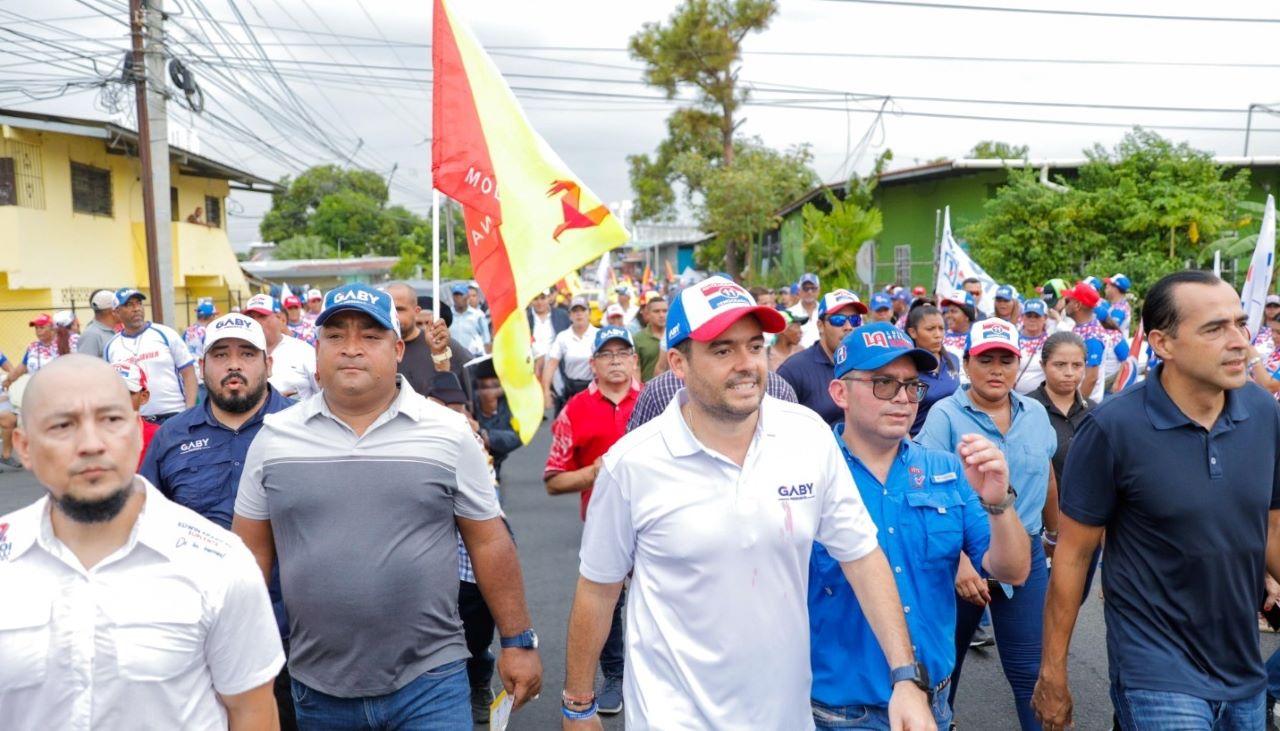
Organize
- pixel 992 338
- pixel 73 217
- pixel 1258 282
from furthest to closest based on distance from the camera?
pixel 73 217 → pixel 1258 282 → pixel 992 338

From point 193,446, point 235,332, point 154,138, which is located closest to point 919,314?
point 235,332

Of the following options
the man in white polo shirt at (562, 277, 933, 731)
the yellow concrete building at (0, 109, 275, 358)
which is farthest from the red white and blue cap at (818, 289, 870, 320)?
the yellow concrete building at (0, 109, 275, 358)

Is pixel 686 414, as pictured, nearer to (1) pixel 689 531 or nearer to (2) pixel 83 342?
(1) pixel 689 531

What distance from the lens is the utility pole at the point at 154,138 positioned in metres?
16.2

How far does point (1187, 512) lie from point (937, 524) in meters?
0.73

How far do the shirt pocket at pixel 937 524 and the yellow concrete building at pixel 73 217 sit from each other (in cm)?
2054

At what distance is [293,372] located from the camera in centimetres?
719

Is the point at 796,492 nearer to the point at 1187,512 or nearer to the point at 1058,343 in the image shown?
the point at 1187,512

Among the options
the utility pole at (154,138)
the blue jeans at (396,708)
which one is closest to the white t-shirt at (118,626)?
the blue jeans at (396,708)

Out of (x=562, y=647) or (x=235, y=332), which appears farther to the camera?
(x=562, y=647)

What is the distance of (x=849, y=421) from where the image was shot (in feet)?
11.9

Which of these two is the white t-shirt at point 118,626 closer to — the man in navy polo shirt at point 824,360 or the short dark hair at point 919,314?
the man in navy polo shirt at point 824,360

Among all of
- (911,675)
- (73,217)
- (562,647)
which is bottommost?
(562,647)

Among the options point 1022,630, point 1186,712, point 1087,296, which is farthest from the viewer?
point 1087,296
